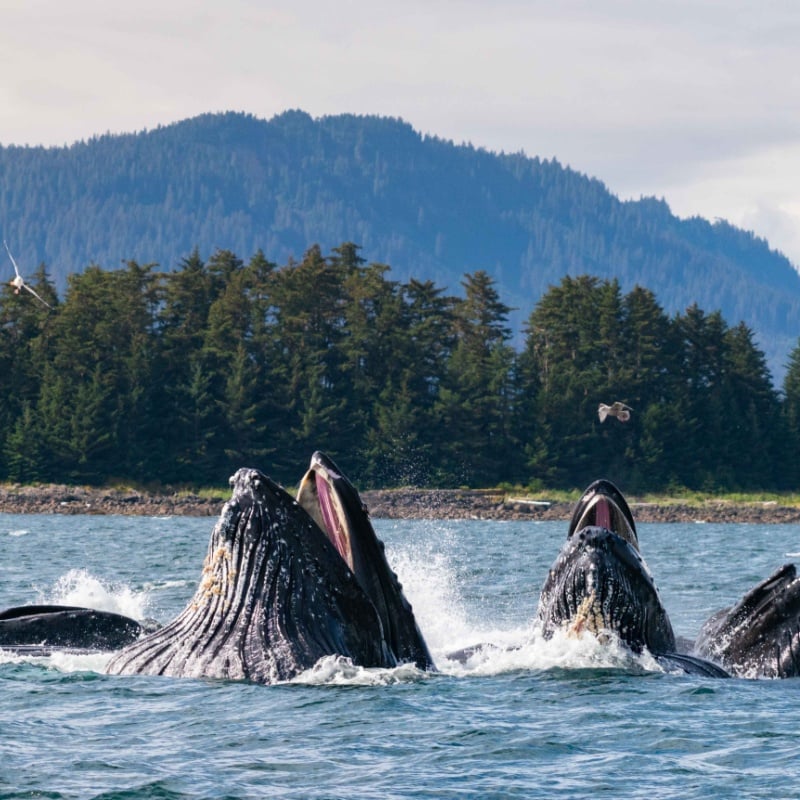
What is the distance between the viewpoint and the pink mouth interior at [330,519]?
12734 mm

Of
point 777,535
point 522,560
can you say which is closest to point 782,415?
point 777,535

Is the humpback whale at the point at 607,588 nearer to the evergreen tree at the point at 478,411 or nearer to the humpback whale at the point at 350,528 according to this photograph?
the humpback whale at the point at 350,528

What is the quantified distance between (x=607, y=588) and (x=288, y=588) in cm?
283

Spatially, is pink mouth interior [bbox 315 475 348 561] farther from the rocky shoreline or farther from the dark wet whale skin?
the rocky shoreline

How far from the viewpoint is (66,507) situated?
248 feet

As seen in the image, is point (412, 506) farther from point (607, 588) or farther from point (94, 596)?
point (607, 588)

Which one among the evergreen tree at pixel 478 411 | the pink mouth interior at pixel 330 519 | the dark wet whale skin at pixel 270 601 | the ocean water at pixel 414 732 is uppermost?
the evergreen tree at pixel 478 411

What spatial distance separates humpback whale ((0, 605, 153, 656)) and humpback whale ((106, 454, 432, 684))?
2.78 m

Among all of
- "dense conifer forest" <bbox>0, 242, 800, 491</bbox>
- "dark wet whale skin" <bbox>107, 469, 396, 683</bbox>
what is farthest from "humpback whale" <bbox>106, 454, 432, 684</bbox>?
"dense conifer forest" <bbox>0, 242, 800, 491</bbox>

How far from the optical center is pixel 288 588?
1258cm

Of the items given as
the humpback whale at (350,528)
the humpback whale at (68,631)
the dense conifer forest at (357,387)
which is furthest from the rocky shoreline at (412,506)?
the humpback whale at (350,528)

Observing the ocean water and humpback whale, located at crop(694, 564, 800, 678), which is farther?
humpback whale, located at crop(694, 564, 800, 678)

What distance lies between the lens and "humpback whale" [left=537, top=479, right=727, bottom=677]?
1369cm

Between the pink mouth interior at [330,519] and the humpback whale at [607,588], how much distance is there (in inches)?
85.7
